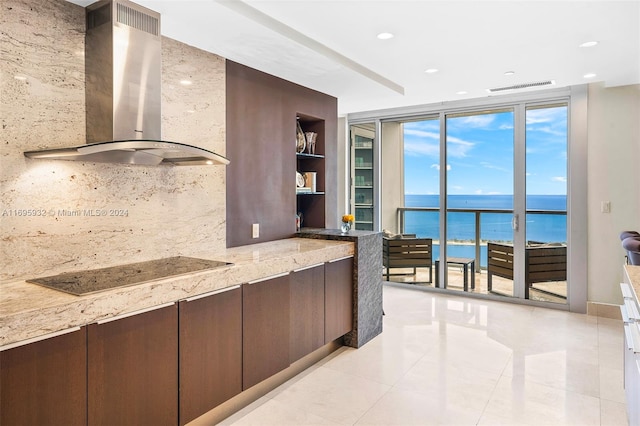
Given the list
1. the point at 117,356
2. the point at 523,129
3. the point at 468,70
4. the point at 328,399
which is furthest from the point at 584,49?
the point at 117,356

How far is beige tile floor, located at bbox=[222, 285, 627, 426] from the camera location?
2.49m

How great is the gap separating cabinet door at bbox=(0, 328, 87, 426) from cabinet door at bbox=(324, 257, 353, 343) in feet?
6.19

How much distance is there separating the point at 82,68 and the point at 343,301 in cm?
250

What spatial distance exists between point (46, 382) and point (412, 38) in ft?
9.66

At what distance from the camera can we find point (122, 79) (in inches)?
86.7

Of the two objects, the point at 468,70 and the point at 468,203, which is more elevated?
the point at 468,70

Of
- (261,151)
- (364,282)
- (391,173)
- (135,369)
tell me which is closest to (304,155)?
(261,151)

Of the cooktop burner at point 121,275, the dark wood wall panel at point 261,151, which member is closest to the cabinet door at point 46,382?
the cooktop burner at point 121,275

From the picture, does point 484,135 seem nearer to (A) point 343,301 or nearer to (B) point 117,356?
(A) point 343,301

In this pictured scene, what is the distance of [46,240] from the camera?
7.06 feet

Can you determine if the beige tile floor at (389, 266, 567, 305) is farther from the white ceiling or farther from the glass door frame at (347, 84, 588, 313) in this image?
the white ceiling

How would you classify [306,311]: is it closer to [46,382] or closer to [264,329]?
[264,329]

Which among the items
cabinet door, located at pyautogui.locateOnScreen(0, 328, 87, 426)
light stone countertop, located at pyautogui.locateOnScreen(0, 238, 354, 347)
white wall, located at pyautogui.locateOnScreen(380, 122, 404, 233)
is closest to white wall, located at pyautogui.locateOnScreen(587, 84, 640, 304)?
white wall, located at pyautogui.locateOnScreen(380, 122, 404, 233)

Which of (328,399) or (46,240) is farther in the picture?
(328,399)
